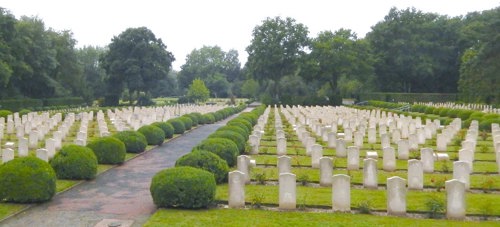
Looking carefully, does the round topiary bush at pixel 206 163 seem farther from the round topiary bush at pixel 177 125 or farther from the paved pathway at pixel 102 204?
the round topiary bush at pixel 177 125

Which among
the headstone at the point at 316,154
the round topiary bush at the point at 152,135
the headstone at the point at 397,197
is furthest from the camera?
the round topiary bush at the point at 152,135

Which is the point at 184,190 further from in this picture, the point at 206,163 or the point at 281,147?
the point at 281,147

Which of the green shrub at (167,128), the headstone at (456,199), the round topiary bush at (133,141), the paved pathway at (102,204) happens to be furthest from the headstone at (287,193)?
the green shrub at (167,128)

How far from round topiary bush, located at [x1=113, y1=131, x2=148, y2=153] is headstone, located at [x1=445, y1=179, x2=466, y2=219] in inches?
546

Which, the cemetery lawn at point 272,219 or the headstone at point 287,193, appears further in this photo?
the headstone at point 287,193

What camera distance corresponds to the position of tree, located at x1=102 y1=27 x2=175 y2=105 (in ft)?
238

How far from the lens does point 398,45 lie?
80562 mm

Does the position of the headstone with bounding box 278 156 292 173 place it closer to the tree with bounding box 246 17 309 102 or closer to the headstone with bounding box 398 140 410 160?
the headstone with bounding box 398 140 410 160

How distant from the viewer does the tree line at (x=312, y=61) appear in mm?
68812

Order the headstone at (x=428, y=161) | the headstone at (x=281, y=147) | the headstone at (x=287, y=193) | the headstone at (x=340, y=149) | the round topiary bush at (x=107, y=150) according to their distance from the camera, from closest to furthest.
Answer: the headstone at (x=287, y=193) → the headstone at (x=428, y=161) → the round topiary bush at (x=107, y=150) → the headstone at (x=340, y=149) → the headstone at (x=281, y=147)

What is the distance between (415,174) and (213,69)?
117 meters

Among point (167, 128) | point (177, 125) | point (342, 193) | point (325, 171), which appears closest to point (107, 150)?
point (325, 171)

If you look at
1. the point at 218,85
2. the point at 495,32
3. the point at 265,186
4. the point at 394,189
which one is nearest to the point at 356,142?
the point at 265,186

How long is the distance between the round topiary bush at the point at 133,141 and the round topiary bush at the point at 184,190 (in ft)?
32.3
